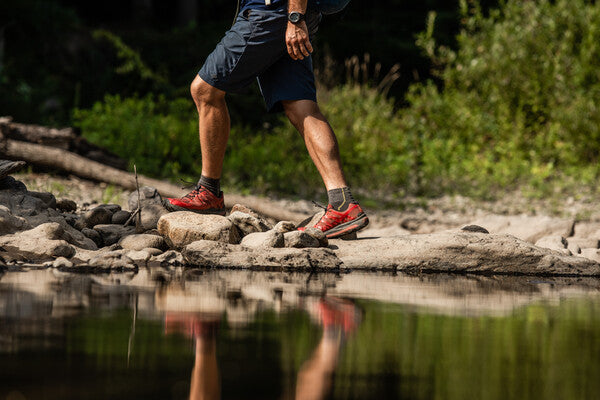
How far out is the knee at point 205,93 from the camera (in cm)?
447

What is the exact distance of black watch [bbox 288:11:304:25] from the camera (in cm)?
421

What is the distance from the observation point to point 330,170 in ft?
14.5

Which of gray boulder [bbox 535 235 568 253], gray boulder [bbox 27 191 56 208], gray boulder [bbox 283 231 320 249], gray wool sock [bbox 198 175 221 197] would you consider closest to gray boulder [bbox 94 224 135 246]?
gray boulder [bbox 27 191 56 208]

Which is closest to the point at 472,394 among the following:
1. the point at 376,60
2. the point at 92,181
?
the point at 92,181

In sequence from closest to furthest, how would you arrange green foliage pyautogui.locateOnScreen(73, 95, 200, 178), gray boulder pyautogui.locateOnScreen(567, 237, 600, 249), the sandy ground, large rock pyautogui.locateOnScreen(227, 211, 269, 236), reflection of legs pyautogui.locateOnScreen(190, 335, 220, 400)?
reflection of legs pyautogui.locateOnScreen(190, 335, 220, 400) → large rock pyautogui.locateOnScreen(227, 211, 269, 236) → gray boulder pyautogui.locateOnScreen(567, 237, 600, 249) → the sandy ground → green foliage pyautogui.locateOnScreen(73, 95, 200, 178)

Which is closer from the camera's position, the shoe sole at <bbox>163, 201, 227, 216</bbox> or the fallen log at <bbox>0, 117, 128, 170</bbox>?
the shoe sole at <bbox>163, 201, 227, 216</bbox>

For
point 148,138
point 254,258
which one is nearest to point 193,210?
point 254,258

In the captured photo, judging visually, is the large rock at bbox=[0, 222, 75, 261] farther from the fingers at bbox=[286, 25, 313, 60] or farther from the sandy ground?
the sandy ground

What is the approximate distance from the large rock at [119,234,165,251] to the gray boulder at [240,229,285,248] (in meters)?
0.49

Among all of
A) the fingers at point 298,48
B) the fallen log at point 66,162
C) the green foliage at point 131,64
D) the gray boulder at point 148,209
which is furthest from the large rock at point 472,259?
the green foliage at point 131,64

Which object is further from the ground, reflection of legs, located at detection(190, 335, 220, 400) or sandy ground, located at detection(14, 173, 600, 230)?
sandy ground, located at detection(14, 173, 600, 230)

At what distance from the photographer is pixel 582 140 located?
10.2 metres

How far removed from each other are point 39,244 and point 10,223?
280 millimetres

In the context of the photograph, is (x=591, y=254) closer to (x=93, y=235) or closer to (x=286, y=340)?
(x=93, y=235)
